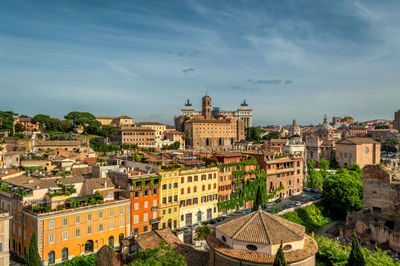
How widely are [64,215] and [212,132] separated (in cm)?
12534

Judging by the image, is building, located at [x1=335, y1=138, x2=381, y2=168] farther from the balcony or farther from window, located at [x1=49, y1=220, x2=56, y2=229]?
window, located at [x1=49, y1=220, x2=56, y2=229]

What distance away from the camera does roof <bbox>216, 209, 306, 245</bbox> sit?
21.3 meters

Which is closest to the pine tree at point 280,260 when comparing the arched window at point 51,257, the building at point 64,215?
the building at point 64,215

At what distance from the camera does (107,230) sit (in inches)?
1494

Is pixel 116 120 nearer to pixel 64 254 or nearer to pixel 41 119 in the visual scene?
pixel 41 119

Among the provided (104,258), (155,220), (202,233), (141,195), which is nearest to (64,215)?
(104,258)

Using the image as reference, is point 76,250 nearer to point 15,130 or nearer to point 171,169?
point 171,169

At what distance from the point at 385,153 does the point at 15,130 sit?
5721 inches

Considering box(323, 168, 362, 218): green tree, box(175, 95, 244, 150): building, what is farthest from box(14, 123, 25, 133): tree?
box(323, 168, 362, 218): green tree

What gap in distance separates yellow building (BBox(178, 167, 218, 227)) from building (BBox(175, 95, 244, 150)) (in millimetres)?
93397

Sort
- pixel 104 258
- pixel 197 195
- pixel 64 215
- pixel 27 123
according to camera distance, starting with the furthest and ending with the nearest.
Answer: pixel 27 123 → pixel 197 195 → pixel 64 215 → pixel 104 258

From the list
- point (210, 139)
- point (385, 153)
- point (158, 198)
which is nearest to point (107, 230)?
point (158, 198)

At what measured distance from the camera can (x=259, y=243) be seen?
21.0 meters

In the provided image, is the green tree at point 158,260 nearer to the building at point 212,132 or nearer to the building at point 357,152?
the building at point 357,152
